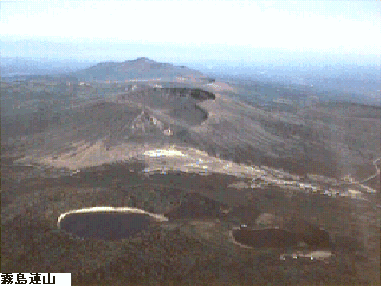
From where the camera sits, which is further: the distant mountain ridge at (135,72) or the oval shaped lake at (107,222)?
the distant mountain ridge at (135,72)

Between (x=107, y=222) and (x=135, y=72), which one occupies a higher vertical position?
(x=135, y=72)

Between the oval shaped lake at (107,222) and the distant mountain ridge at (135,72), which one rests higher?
the distant mountain ridge at (135,72)

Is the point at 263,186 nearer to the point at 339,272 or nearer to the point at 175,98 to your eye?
the point at 339,272

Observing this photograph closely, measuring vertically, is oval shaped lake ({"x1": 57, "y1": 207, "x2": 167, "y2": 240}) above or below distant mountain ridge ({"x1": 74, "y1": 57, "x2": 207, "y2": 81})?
below

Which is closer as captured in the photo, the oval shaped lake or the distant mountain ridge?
the oval shaped lake

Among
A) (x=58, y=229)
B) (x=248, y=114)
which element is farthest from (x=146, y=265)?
(x=248, y=114)
